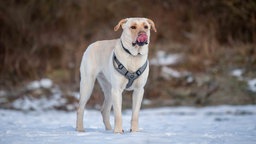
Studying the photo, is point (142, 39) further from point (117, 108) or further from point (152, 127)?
point (152, 127)

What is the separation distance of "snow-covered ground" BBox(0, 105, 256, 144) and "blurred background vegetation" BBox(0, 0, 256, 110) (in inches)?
59.9

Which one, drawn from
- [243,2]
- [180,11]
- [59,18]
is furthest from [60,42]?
[243,2]

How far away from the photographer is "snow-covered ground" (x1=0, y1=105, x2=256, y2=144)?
21.0 feet

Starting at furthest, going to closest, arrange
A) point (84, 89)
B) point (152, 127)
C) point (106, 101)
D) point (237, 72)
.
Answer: point (237, 72)
point (152, 127)
point (106, 101)
point (84, 89)

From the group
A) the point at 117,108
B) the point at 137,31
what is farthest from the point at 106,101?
the point at 137,31

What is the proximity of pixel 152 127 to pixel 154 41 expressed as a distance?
862 centimetres

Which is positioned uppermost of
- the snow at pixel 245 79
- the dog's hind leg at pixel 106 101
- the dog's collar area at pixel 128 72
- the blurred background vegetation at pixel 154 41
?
the blurred background vegetation at pixel 154 41

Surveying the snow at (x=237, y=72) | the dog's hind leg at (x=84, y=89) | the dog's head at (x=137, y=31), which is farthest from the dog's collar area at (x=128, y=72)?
the snow at (x=237, y=72)

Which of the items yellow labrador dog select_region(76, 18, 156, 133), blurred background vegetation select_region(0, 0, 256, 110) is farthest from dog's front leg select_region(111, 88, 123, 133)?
blurred background vegetation select_region(0, 0, 256, 110)

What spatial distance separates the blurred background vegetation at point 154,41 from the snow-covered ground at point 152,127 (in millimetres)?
1520

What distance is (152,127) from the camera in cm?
854

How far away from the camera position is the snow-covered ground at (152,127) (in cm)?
640

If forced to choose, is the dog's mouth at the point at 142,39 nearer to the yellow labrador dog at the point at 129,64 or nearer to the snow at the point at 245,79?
the yellow labrador dog at the point at 129,64

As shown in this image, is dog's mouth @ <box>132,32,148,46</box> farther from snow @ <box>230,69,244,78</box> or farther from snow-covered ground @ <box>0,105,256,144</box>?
snow @ <box>230,69,244,78</box>
